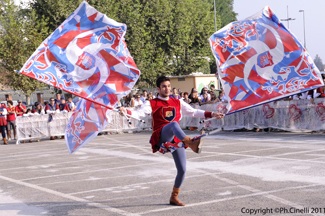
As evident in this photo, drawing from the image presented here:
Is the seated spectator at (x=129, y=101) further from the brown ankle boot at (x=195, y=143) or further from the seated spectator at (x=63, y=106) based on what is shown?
the brown ankle boot at (x=195, y=143)

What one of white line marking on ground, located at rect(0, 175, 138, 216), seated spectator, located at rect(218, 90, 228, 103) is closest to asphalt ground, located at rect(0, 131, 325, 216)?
white line marking on ground, located at rect(0, 175, 138, 216)

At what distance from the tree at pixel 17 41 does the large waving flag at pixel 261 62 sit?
24.9m

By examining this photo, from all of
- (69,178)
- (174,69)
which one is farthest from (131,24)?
(69,178)

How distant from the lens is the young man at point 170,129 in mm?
6637

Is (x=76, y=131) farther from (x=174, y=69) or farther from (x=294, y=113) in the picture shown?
(x=174, y=69)

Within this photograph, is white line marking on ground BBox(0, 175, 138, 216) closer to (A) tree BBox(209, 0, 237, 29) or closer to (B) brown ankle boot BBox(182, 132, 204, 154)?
(B) brown ankle boot BBox(182, 132, 204, 154)

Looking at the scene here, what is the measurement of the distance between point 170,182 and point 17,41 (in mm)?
25648

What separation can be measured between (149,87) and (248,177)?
119 feet

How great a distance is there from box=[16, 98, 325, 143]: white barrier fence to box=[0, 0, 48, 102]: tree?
10.6m

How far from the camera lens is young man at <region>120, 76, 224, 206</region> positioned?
6637mm

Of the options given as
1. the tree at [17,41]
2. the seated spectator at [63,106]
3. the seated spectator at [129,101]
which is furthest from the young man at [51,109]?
the tree at [17,41]

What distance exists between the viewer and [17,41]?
31.3 metres

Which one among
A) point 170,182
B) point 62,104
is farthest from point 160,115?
point 62,104

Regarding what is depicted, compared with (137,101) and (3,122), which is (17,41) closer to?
(3,122)
